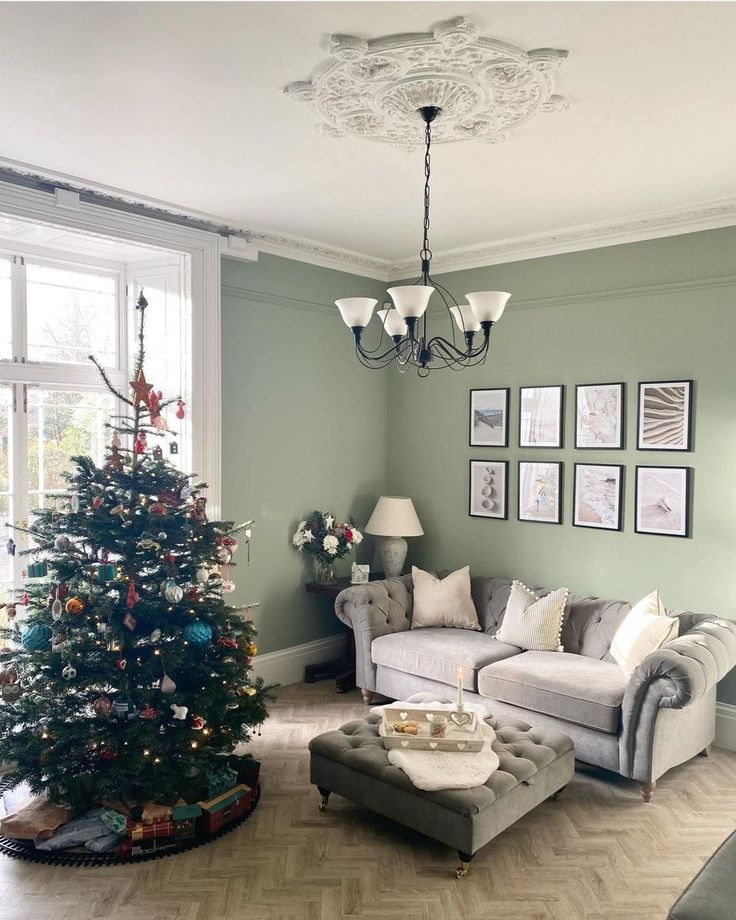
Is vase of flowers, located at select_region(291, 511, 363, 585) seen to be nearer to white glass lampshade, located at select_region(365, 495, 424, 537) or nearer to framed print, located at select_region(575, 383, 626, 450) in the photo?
white glass lampshade, located at select_region(365, 495, 424, 537)

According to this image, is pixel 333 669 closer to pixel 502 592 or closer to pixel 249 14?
pixel 502 592

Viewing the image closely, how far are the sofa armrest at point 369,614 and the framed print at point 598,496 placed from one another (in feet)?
4.10

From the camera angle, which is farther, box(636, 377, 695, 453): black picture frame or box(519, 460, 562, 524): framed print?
box(519, 460, 562, 524): framed print

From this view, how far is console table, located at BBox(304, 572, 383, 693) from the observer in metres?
5.12

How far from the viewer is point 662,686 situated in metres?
3.52

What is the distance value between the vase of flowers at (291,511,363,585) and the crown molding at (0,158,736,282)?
1781 millimetres

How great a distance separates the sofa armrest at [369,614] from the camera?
15.7 ft

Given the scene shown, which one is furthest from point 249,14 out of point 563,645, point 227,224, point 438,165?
point 563,645

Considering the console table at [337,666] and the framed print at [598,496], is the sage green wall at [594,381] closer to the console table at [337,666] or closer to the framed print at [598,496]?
the framed print at [598,496]

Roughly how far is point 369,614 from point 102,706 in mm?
1939

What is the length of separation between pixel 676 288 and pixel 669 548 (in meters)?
1.49

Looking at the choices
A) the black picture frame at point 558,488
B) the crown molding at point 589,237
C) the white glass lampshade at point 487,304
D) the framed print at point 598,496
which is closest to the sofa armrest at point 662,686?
the framed print at point 598,496

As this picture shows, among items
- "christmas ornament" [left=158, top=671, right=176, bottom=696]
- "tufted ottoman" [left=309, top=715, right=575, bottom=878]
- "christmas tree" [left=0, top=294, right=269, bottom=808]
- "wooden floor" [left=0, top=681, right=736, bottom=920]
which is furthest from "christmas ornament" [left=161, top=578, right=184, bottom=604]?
"wooden floor" [left=0, top=681, right=736, bottom=920]

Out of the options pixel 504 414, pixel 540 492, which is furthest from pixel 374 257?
pixel 540 492
